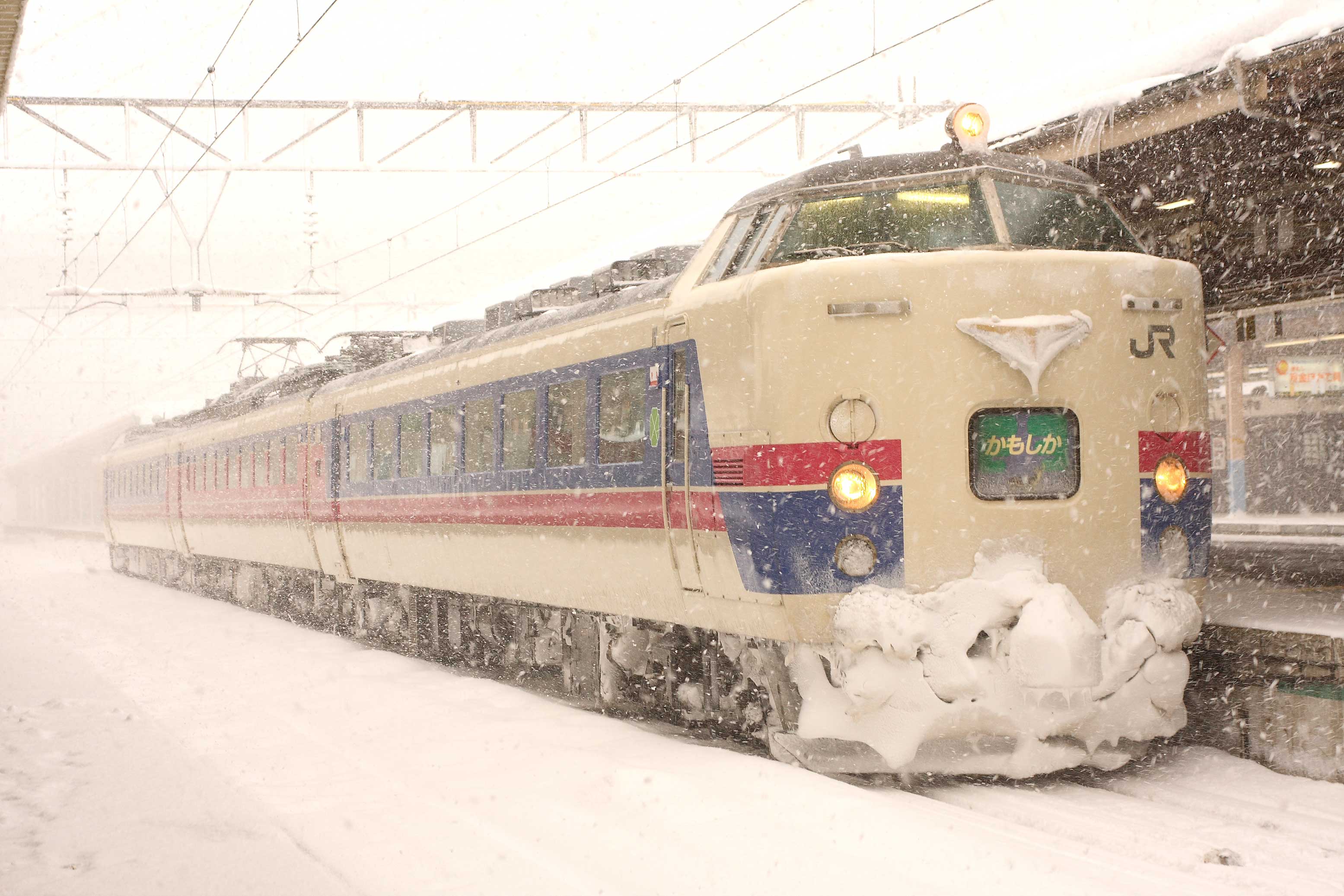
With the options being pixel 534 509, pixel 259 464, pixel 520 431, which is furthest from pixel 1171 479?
→ pixel 259 464

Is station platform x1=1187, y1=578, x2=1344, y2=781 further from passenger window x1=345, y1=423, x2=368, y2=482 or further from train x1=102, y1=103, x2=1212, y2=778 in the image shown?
passenger window x1=345, y1=423, x2=368, y2=482

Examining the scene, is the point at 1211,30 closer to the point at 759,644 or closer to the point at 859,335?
the point at 859,335

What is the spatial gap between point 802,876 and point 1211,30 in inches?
220

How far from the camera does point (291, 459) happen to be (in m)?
17.0

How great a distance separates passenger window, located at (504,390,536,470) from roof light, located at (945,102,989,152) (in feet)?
11.5

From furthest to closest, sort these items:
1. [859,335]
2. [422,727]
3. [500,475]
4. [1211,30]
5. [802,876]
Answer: [500,475]
[422,727]
[1211,30]
[859,335]
[802,876]

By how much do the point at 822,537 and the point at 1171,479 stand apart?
1.82m

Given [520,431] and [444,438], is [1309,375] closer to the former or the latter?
[444,438]

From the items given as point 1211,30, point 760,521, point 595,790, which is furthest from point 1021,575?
point 1211,30

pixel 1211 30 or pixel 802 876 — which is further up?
pixel 1211 30

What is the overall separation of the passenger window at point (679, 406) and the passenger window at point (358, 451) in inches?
270

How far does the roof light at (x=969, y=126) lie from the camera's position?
7.69 meters

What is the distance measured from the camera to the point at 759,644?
7273mm

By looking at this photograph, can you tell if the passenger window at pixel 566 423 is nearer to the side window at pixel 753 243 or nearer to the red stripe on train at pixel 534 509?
the red stripe on train at pixel 534 509
